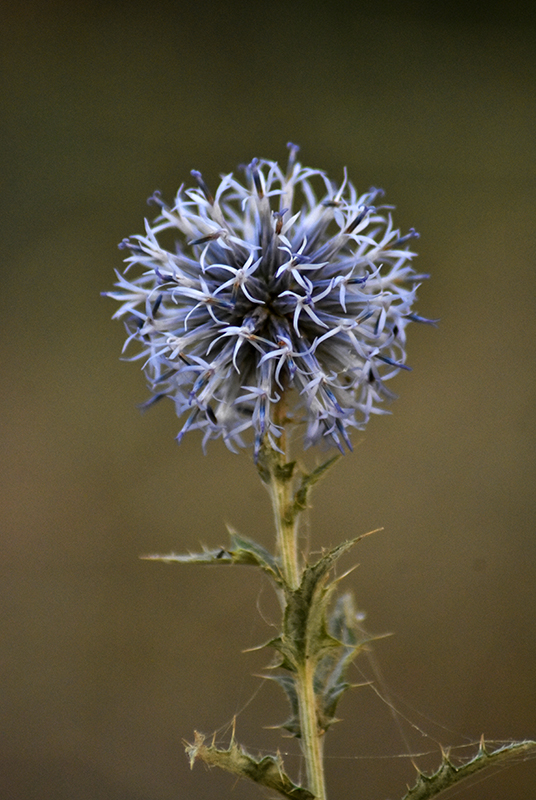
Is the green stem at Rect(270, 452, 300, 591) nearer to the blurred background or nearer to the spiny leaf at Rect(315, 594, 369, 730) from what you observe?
the spiny leaf at Rect(315, 594, 369, 730)

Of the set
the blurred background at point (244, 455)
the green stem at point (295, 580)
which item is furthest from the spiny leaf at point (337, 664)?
the blurred background at point (244, 455)

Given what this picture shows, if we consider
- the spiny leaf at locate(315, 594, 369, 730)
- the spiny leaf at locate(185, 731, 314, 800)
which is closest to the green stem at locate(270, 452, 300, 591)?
the spiny leaf at locate(315, 594, 369, 730)

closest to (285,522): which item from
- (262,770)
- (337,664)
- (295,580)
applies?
(295,580)

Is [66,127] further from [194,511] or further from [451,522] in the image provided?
[451,522]

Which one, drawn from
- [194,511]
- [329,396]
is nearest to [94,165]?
[194,511]

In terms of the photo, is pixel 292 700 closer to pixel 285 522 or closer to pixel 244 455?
pixel 285 522

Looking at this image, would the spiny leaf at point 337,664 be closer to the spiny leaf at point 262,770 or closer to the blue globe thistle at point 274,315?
the spiny leaf at point 262,770
